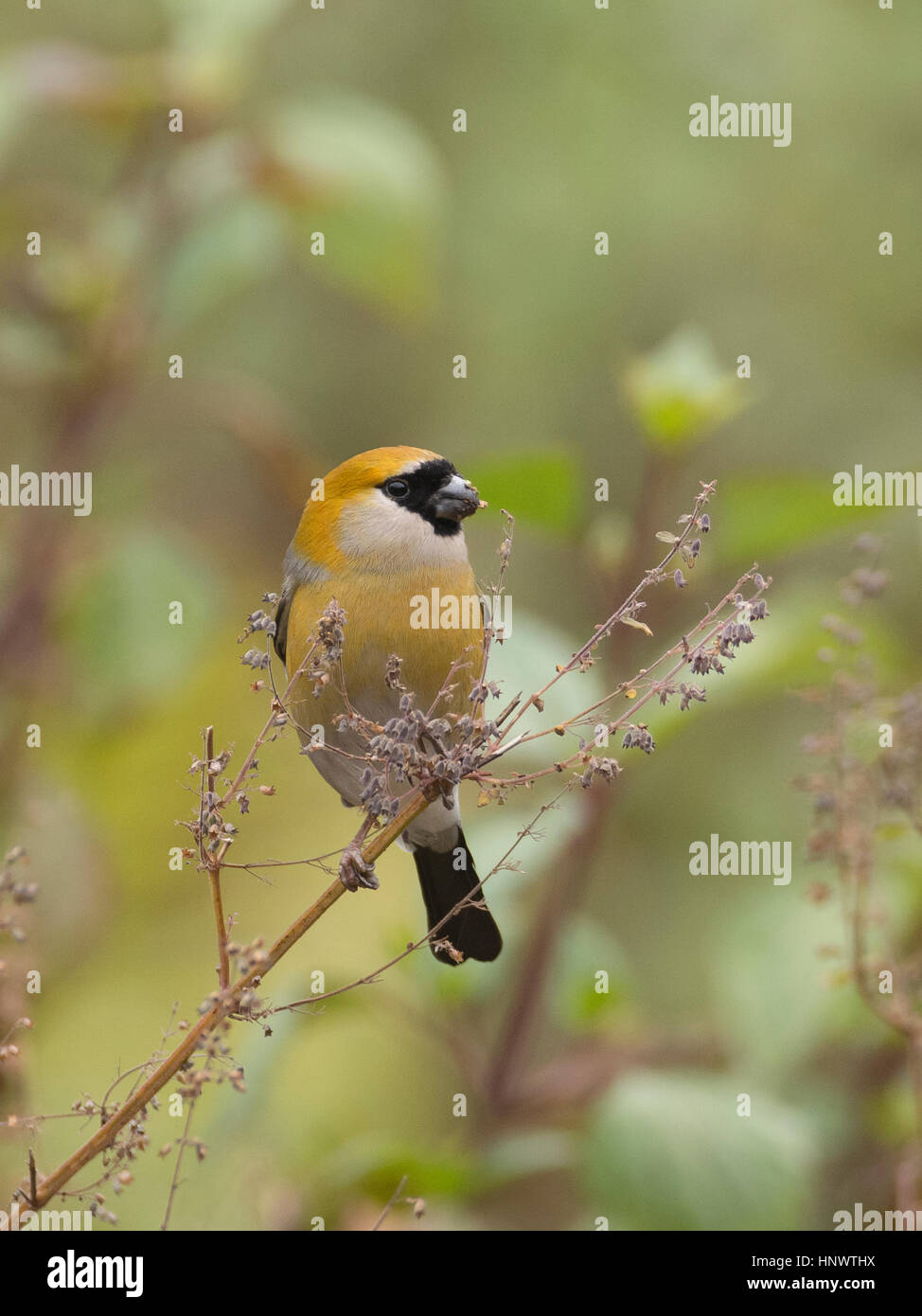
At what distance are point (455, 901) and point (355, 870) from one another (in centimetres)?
111

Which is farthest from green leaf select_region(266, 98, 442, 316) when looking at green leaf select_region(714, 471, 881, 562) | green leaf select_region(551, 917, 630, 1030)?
green leaf select_region(551, 917, 630, 1030)

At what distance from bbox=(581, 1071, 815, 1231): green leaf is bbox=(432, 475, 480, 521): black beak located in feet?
3.21

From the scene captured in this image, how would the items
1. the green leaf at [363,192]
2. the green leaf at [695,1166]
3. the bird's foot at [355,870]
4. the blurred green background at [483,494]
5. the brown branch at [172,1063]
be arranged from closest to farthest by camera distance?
the brown branch at [172,1063] < the bird's foot at [355,870] < the green leaf at [695,1166] < the blurred green background at [483,494] < the green leaf at [363,192]

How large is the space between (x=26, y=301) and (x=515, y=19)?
8.34ft

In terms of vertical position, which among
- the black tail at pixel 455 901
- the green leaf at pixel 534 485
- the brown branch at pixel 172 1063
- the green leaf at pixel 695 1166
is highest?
the green leaf at pixel 534 485

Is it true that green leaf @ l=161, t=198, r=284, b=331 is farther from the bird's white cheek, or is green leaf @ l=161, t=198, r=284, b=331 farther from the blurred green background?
the bird's white cheek

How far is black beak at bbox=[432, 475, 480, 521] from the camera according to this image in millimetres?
2254

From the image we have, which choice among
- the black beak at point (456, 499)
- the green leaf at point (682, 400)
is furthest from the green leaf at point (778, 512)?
the black beak at point (456, 499)

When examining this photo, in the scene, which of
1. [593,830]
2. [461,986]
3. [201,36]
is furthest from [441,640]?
[201,36]

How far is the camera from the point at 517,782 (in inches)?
54.2

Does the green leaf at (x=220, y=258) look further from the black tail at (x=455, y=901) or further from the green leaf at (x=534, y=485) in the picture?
the black tail at (x=455, y=901)

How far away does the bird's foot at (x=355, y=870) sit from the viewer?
142cm

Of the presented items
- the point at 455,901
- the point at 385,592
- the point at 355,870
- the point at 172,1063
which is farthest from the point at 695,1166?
the point at 172,1063

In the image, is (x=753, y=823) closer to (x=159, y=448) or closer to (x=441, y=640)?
(x=441, y=640)
